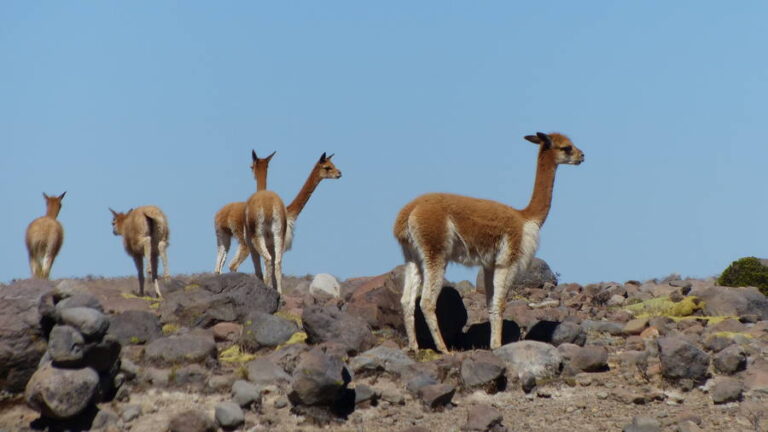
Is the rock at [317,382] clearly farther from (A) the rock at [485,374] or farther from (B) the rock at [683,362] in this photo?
(B) the rock at [683,362]

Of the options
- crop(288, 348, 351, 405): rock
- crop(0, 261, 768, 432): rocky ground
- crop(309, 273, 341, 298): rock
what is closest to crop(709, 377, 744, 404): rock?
crop(0, 261, 768, 432): rocky ground

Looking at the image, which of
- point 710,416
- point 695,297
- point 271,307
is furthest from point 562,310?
point 710,416

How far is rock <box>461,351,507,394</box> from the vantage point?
1373cm

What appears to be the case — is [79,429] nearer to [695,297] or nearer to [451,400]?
[451,400]

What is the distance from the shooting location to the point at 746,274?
23781mm

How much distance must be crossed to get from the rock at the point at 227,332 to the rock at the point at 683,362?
646 centimetres

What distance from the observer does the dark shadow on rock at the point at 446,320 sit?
16.3 meters

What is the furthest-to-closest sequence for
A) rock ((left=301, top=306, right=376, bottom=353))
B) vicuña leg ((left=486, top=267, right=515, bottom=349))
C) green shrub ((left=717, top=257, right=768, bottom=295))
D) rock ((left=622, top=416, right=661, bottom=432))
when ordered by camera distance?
1. green shrub ((left=717, top=257, right=768, bottom=295))
2. vicuña leg ((left=486, top=267, right=515, bottom=349))
3. rock ((left=301, top=306, right=376, bottom=353))
4. rock ((left=622, top=416, right=661, bottom=432))

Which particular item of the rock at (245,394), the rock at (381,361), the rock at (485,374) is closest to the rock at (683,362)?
the rock at (485,374)

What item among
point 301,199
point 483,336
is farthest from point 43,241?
point 483,336

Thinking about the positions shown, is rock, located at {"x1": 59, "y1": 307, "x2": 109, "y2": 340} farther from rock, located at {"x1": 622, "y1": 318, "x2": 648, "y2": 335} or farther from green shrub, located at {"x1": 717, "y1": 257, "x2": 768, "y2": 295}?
green shrub, located at {"x1": 717, "y1": 257, "x2": 768, "y2": 295}

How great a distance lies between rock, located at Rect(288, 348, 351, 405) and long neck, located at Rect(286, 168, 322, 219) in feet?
38.6

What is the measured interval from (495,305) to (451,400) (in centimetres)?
287

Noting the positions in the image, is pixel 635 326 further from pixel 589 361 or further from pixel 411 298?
pixel 411 298
